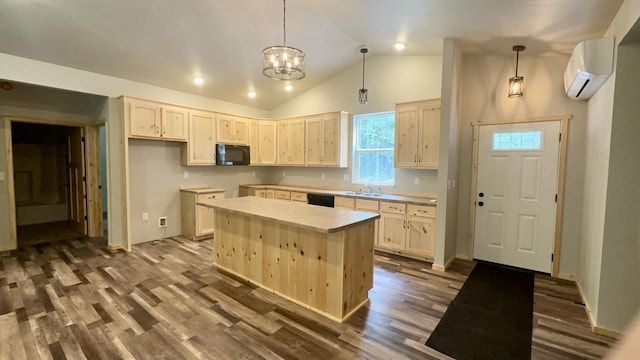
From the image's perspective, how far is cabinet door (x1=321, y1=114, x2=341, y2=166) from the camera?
5488mm

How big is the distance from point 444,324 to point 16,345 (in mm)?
3530

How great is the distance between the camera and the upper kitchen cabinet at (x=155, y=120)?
4543 millimetres

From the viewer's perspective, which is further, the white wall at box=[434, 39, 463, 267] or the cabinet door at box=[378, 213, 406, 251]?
the cabinet door at box=[378, 213, 406, 251]

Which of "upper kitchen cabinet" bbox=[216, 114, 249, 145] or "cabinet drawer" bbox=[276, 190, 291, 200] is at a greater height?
"upper kitchen cabinet" bbox=[216, 114, 249, 145]

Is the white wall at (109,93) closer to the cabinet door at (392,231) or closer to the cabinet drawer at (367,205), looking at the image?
the cabinet drawer at (367,205)

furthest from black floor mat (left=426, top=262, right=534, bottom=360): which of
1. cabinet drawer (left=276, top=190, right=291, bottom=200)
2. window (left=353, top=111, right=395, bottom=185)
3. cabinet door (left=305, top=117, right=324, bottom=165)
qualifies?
cabinet drawer (left=276, top=190, right=291, bottom=200)

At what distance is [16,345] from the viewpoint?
7.60 feet

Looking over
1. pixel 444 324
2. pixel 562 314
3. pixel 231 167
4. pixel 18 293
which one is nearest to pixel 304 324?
pixel 444 324

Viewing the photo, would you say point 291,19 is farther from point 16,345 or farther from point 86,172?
point 86,172

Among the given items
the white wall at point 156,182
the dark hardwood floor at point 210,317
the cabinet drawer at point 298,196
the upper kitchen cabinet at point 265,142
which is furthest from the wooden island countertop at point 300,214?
the upper kitchen cabinet at point 265,142

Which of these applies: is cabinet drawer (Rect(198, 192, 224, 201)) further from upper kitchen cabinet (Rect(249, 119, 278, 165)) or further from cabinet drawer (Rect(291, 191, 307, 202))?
cabinet drawer (Rect(291, 191, 307, 202))

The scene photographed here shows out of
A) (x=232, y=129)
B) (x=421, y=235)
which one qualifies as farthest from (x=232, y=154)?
(x=421, y=235)

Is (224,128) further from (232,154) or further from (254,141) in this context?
(254,141)

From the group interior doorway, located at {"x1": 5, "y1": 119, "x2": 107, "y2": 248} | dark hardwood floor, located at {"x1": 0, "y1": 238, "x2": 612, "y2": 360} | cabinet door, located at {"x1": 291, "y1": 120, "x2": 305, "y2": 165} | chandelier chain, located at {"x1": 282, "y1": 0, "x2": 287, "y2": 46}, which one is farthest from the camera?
cabinet door, located at {"x1": 291, "y1": 120, "x2": 305, "y2": 165}
